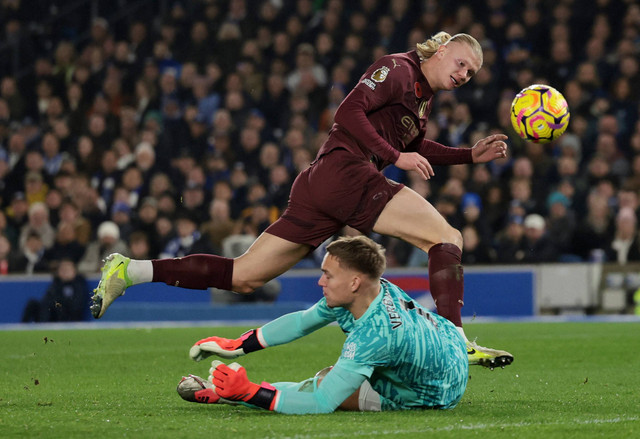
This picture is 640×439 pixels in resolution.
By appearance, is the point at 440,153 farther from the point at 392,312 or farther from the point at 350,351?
the point at 350,351

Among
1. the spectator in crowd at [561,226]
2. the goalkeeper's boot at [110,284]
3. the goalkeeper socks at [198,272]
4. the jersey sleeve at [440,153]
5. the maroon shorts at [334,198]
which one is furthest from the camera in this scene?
the spectator in crowd at [561,226]

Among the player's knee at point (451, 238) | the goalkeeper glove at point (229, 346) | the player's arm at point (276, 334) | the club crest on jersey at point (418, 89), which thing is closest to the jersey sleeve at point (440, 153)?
the club crest on jersey at point (418, 89)

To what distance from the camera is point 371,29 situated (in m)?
16.5

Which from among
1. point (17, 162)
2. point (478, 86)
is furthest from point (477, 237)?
point (17, 162)

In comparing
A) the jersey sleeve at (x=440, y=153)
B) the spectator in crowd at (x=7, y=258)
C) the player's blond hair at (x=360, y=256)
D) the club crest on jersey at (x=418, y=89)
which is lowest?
the spectator in crowd at (x=7, y=258)

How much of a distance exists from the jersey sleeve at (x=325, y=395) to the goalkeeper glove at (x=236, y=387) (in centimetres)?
8

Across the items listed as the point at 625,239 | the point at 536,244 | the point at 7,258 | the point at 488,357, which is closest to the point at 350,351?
the point at 488,357

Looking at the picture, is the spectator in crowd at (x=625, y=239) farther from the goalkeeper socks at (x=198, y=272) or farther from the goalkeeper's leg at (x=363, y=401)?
the goalkeeper's leg at (x=363, y=401)

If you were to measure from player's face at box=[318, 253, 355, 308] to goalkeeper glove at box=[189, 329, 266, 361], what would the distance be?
102 cm

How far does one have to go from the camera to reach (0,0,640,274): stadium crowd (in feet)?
44.8

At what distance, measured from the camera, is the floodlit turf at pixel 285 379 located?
184 inches

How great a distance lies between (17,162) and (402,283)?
6.34 meters

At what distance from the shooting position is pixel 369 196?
20.1ft

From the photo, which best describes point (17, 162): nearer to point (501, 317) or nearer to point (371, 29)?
point (371, 29)
